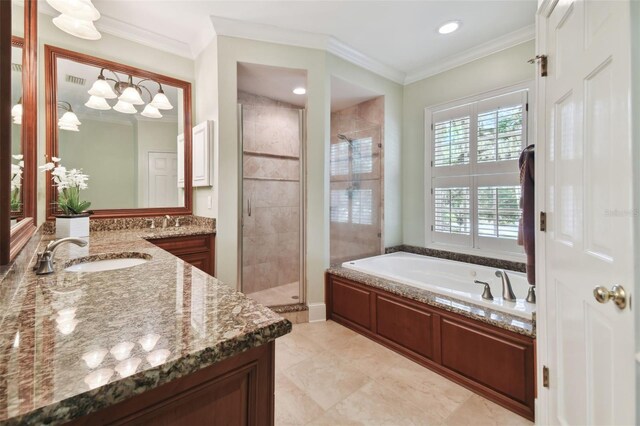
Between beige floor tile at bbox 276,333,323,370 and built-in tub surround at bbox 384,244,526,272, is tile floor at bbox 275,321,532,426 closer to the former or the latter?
beige floor tile at bbox 276,333,323,370

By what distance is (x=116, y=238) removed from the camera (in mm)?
2098

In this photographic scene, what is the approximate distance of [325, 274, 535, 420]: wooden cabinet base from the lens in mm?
1620

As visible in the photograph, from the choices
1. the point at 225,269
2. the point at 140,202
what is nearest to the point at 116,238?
the point at 140,202

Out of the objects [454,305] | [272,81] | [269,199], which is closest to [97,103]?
[272,81]

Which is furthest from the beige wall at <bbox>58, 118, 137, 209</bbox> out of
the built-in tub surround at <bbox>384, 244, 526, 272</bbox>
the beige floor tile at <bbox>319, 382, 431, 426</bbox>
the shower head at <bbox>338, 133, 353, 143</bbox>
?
the built-in tub surround at <bbox>384, 244, 526, 272</bbox>

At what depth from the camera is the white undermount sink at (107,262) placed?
143cm

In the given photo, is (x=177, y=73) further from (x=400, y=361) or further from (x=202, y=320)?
(x=400, y=361)

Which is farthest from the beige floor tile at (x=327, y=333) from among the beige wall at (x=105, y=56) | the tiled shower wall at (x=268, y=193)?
the beige wall at (x=105, y=56)

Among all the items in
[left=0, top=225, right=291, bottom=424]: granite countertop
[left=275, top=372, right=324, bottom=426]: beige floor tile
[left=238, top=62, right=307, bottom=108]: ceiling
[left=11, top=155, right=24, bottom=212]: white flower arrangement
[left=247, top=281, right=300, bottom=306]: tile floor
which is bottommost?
[left=275, top=372, right=324, bottom=426]: beige floor tile

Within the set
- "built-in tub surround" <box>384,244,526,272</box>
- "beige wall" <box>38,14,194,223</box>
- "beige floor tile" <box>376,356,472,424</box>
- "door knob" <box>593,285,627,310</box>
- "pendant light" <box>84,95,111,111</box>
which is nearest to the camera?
"door knob" <box>593,285,627,310</box>

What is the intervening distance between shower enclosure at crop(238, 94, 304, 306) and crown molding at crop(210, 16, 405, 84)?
0.68m

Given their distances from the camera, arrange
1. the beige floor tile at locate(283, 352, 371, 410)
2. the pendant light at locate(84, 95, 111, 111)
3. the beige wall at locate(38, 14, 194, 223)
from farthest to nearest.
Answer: the pendant light at locate(84, 95, 111, 111) → the beige wall at locate(38, 14, 194, 223) → the beige floor tile at locate(283, 352, 371, 410)

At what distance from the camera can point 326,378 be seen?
1916mm

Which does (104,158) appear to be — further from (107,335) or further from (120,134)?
(107,335)
